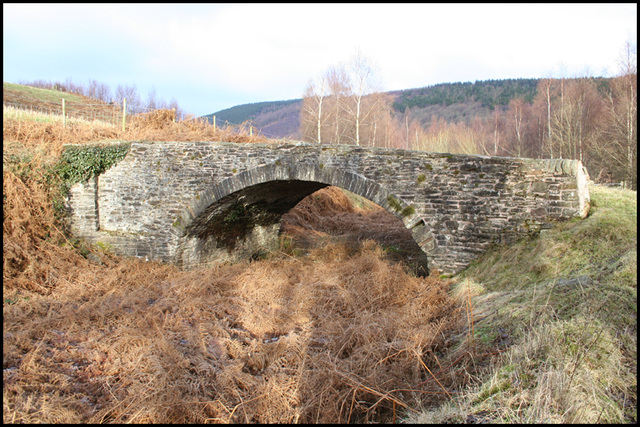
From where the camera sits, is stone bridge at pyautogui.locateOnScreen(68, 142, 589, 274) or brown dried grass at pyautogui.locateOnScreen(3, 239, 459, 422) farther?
stone bridge at pyautogui.locateOnScreen(68, 142, 589, 274)

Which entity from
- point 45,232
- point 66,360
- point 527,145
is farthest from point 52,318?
point 527,145

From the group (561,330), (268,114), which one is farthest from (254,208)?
(268,114)

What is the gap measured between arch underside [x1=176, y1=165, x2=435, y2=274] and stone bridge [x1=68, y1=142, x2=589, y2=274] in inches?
1.1

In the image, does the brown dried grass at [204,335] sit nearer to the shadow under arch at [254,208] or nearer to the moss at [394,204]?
the shadow under arch at [254,208]

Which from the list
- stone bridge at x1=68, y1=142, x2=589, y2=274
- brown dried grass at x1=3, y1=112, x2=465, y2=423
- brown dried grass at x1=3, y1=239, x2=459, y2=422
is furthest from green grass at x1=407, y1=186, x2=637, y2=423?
stone bridge at x1=68, y1=142, x2=589, y2=274

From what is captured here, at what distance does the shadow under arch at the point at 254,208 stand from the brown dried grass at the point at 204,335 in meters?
1.01

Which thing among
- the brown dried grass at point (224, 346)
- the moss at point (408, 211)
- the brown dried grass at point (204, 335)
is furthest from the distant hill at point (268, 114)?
the moss at point (408, 211)

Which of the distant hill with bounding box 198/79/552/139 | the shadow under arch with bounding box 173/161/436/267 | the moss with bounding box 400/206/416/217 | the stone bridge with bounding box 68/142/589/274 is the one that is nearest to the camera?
the stone bridge with bounding box 68/142/589/274

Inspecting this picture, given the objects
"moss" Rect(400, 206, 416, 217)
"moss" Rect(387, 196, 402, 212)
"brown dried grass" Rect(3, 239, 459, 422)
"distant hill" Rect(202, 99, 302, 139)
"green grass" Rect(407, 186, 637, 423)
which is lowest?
"brown dried grass" Rect(3, 239, 459, 422)

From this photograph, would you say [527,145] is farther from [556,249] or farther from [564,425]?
[564,425]

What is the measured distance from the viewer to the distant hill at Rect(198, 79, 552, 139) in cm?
5775

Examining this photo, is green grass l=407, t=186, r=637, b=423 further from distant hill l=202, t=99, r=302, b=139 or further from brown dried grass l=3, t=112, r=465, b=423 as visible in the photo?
distant hill l=202, t=99, r=302, b=139

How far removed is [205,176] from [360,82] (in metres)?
15.4

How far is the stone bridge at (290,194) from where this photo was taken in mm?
7160
